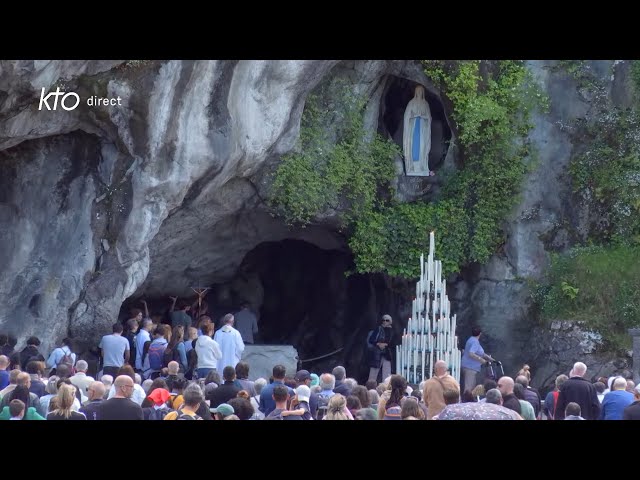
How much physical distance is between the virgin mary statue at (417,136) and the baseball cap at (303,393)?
8.63 m

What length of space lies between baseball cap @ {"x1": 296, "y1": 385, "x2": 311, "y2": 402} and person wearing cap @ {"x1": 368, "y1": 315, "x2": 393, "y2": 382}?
6.87 metres

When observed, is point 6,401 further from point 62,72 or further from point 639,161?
point 639,161

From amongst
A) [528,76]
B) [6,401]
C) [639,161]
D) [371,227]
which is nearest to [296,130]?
[371,227]

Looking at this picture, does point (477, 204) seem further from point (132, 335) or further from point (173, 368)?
point (173, 368)

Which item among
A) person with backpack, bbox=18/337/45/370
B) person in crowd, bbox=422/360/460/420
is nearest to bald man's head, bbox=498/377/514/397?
person in crowd, bbox=422/360/460/420

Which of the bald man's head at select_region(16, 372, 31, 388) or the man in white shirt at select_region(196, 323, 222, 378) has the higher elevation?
the man in white shirt at select_region(196, 323, 222, 378)

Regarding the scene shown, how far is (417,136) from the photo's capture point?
19.8m

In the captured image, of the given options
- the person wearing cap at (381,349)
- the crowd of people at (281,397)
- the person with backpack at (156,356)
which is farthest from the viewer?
the person wearing cap at (381,349)

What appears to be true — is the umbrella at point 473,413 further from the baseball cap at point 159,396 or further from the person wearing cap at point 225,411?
the baseball cap at point 159,396

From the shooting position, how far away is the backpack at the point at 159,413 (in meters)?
10.4

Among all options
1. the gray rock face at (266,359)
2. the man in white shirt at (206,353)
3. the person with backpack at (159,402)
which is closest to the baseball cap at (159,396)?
the person with backpack at (159,402)

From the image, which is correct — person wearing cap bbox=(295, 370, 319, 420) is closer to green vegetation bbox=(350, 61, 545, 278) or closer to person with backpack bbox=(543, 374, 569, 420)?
person with backpack bbox=(543, 374, 569, 420)

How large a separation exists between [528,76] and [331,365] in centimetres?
586

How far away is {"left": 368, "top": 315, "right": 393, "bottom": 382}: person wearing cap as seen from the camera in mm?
18438
